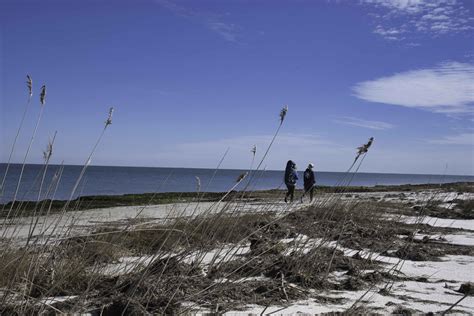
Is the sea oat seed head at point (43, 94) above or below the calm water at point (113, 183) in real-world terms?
above

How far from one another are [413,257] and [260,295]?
2.39 m

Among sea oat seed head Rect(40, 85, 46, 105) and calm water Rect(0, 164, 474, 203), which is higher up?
sea oat seed head Rect(40, 85, 46, 105)

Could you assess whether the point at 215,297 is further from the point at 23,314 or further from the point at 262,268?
the point at 23,314

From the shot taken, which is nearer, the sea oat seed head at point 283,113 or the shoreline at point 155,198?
the sea oat seed head at point 283,113

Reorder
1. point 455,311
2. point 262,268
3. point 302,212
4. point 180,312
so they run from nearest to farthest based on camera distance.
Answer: point 180,312
point 455,311
point 262,268
point 302,212

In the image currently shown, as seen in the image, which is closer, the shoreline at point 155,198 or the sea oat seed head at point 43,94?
the sea oat seed head at point 43,94

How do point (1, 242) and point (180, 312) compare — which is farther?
point (1, 242)

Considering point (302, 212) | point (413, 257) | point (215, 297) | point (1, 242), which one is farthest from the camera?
point (302, 212)

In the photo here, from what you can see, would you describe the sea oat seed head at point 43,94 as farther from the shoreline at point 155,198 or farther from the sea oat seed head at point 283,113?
the sea oat seed head at point 283,113

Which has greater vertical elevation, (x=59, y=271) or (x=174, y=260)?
(x=174, y=260)

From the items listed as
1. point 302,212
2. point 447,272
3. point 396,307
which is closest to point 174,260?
point 396,307

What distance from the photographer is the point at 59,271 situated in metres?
3.08

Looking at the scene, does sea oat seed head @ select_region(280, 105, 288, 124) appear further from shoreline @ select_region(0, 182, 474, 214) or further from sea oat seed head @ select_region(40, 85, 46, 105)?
sea oat seed head @ select_region(40, 85, 46, 105)

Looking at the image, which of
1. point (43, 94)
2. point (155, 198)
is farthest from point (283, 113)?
point (155, 198)
